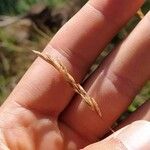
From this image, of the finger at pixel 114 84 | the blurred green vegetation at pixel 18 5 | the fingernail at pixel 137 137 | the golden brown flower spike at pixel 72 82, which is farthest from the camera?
the blurred green vegetation at pixel 18 5

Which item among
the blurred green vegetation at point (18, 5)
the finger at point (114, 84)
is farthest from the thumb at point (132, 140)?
the blurred green vegetation at point (18, 5)

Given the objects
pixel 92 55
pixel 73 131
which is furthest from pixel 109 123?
pixel 92 55

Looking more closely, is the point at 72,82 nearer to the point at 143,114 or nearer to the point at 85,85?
the point at 85,85

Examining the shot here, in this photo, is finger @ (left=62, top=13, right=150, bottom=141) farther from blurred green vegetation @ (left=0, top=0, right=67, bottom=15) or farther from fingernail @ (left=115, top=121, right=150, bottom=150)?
blurred green vegetation @ (left=0, top=0, right=67, bottom=15)

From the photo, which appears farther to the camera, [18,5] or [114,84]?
[18,5]

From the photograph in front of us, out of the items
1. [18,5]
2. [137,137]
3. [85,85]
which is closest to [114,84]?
[85,85]

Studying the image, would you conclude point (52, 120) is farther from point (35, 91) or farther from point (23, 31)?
point (23, 31)

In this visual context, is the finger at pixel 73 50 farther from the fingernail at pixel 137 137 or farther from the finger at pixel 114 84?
the fingernail at pixel 137 137
